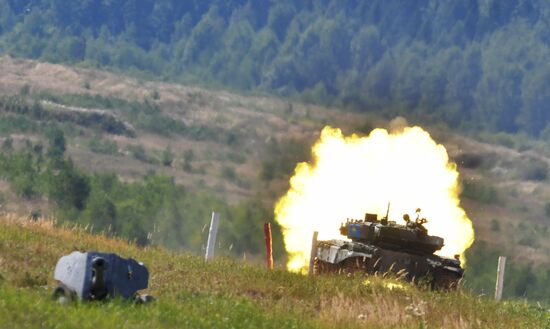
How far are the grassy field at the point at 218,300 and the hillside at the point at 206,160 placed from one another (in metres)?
21.0

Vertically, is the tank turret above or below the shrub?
below

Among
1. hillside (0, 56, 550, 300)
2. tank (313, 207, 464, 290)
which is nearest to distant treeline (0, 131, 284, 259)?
hillside (0, 56, 550, 300)

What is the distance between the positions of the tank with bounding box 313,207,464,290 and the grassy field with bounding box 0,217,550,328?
2.15 metres

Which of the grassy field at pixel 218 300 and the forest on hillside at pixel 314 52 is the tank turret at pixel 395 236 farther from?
the forest on hillside at pixel 314 52

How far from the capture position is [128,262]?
1923 cm

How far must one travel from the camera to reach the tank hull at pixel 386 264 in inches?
1181

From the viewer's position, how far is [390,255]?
30.4 meters

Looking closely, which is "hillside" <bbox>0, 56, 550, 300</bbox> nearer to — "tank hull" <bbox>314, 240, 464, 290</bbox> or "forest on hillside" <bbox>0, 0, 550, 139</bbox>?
"tank hull" <bbox>314, 240, 464, 290</bbox>

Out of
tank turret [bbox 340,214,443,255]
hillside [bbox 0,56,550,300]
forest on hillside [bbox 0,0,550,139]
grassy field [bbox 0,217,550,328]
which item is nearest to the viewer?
grassy field [bbox 0,217,550,328]

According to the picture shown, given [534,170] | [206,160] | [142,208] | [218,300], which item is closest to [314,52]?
[534,170]

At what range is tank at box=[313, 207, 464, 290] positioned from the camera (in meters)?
30.0

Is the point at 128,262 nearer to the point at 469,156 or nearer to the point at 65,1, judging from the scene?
the point at 469,156

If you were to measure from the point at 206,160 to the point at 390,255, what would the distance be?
193 ft

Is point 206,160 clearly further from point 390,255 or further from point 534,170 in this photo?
point 390,255
